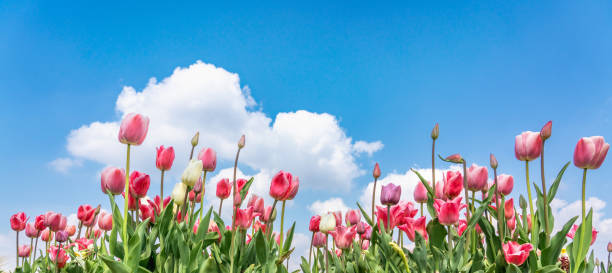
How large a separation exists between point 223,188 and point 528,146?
92.8 inches

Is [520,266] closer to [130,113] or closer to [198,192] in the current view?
[198,192]

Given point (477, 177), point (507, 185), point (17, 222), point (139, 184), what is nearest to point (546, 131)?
point (477, 177)

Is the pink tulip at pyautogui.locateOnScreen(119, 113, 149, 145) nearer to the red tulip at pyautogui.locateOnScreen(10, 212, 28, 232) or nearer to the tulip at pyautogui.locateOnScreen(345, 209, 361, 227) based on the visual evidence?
the tulip at pyautogui.locateOnScreen(345, 209, 361, 227)

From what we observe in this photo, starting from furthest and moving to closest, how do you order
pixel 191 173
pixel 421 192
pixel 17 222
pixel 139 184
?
pixel 17 222
pixel 421 192
pixel 139 184
pixel 191 173

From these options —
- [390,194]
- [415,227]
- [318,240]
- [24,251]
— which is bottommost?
[24,251]

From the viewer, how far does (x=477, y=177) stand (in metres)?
3.46

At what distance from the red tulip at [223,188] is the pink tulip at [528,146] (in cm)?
225

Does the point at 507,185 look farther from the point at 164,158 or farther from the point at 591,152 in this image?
the point at 164,158

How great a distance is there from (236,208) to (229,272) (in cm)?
45

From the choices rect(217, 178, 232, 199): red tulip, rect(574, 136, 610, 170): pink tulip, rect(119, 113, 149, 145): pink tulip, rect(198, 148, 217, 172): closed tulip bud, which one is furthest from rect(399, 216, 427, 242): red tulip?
rect(119, 113, 149, 145): pink tulip

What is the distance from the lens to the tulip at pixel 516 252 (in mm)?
2811

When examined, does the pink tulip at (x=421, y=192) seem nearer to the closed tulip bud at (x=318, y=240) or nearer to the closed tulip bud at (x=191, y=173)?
the closed tulip bud at (x=318, y=240)

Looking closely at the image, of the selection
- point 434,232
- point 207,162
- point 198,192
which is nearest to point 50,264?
Answer: point 198,192

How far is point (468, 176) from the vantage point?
3.50m
